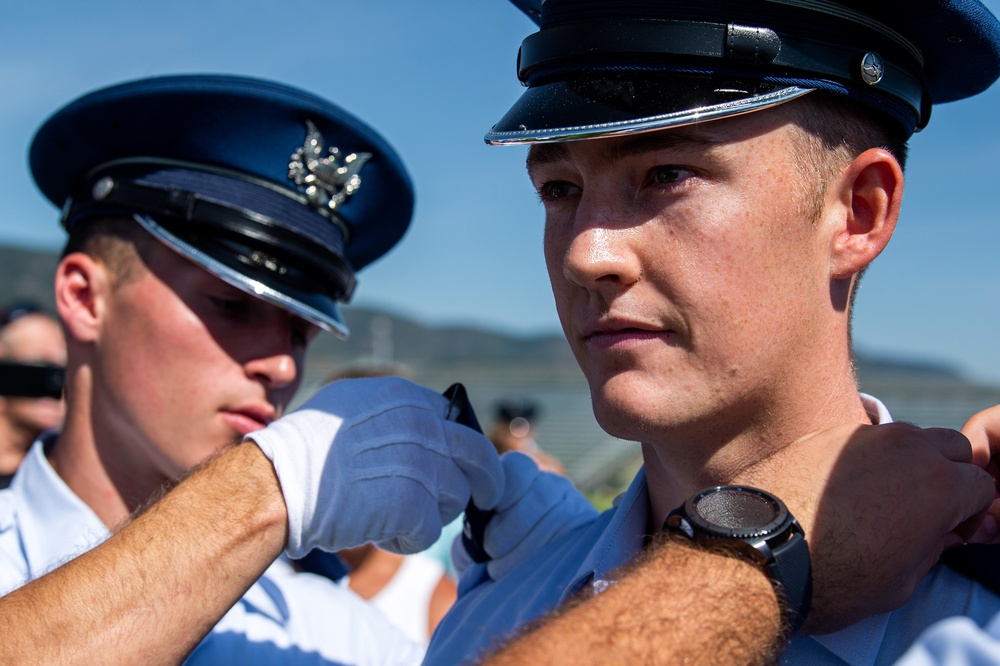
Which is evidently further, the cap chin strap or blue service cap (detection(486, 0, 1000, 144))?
the cap chin strap

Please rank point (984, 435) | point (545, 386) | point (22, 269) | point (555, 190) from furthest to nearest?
1. point (545, 386)
2. point (22, 269)
3. point (555, 190)
4. point (984, 435)

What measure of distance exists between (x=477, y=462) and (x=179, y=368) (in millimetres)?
1077

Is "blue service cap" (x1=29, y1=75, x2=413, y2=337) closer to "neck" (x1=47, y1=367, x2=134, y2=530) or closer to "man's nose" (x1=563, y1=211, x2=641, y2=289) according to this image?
"neck" (x1=47, y1=367, x2=134, y2=530)

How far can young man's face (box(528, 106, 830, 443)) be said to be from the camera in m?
1.66

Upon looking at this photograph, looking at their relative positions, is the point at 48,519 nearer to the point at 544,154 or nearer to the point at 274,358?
the point at 274,358

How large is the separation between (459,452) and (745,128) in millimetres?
915

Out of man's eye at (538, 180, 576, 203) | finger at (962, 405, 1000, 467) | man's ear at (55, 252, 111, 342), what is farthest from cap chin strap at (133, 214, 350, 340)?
finger at (962, 405, 1000, 467)

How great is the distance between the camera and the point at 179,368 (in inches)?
107

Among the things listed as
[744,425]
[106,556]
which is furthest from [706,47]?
[106,556]

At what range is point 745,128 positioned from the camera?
1670mm

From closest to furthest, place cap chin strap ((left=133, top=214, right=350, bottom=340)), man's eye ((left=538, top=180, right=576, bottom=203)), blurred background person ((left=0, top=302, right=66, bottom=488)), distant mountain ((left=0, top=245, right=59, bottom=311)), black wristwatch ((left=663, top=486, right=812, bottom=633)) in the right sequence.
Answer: black wristwatch ((left=663, top=486, right=812, bottom=633))
man's eye ((left=538, top=180, right=576, bottom=203))
cap chin strap ((left=133, top=214, right=350, bottom=340))
blurred background person ((left=0, top=302, right=66, bottom=488))
distant mountain ((left=0, top=245, right=59, bottom=311))

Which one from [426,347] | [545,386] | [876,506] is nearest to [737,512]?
[876,506]

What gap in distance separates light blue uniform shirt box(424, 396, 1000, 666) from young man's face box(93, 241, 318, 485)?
868 millimetres

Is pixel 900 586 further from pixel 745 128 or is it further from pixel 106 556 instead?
pixel 106 556
